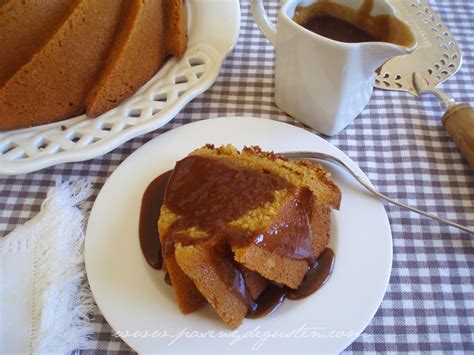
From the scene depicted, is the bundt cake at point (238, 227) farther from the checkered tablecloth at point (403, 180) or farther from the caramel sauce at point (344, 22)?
the caramel sauce at point (344, 22)

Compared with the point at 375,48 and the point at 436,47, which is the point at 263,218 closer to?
the point at 375,48

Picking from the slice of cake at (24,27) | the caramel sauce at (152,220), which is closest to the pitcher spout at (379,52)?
the caramel sauce at (152,220)

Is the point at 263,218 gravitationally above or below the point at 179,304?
above

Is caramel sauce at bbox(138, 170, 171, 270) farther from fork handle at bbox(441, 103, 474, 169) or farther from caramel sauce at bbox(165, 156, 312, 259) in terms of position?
fork handle at bbox(441, 103, 474, 169)

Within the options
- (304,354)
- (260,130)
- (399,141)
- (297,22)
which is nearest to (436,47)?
(399,141)

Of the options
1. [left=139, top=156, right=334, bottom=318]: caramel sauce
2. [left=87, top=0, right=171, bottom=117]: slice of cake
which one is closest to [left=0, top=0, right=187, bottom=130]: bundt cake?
[left=87, top=0, right=171, bottom=117]: slice of cake

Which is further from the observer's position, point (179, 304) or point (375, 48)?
point (375, 48)

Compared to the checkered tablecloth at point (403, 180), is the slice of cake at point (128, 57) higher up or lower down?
higher up
